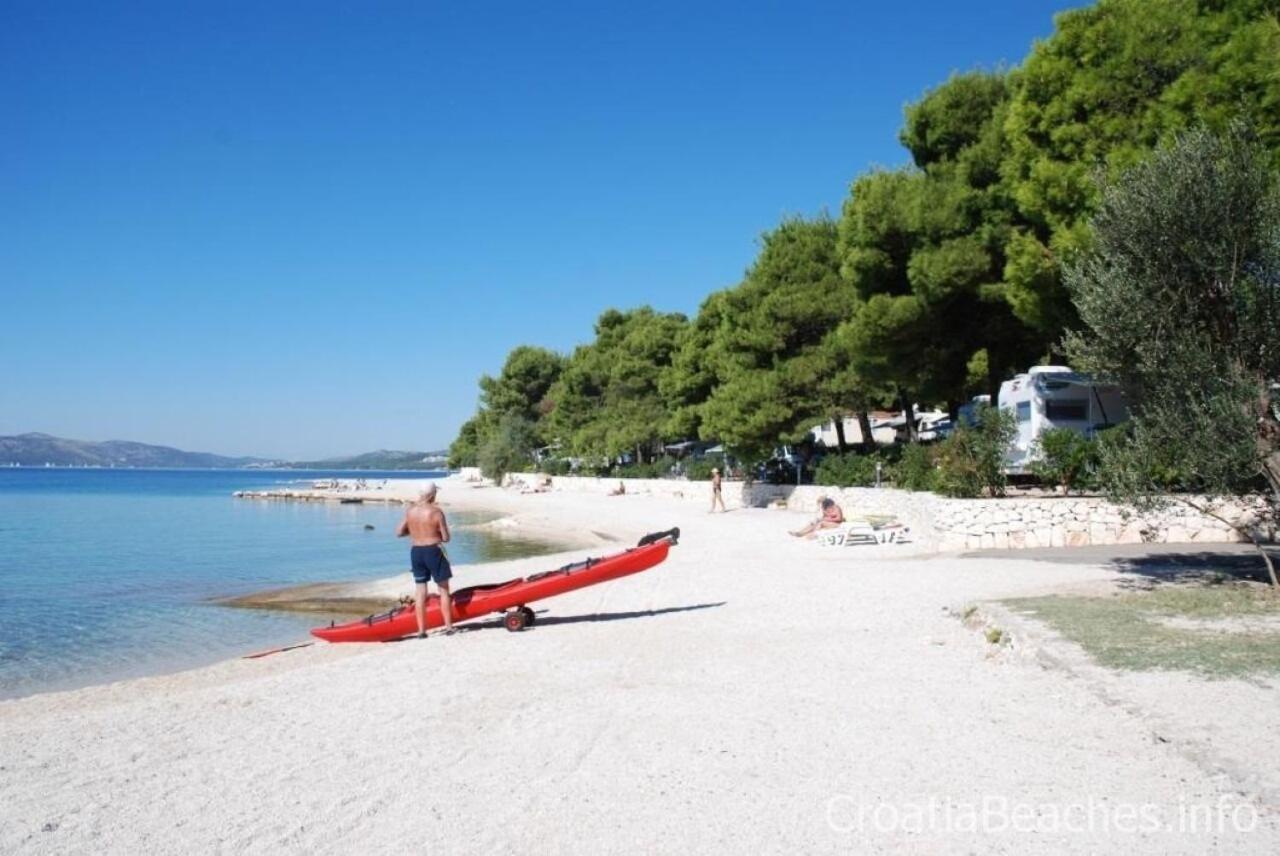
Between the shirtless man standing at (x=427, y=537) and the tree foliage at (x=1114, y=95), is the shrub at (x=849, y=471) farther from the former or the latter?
the shirtless man standing at (x=427, y=537)

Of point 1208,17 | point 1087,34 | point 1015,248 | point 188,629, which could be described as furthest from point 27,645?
point 1208,17

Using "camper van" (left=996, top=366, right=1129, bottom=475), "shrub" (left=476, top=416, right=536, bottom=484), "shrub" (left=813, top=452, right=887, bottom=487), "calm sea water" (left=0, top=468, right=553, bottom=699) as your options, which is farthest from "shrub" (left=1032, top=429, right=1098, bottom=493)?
"shrub" (left=476, top=416, right=536, bottom=484)

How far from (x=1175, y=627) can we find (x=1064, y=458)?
8.78 metres

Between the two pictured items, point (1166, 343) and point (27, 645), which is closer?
point (1166, 343)

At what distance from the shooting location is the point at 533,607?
13117mm

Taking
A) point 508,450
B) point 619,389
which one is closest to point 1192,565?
point 619,389

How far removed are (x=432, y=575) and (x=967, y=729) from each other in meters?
A: 6.50

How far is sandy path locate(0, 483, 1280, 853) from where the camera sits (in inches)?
185

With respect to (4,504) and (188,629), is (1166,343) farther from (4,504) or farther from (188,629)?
(4,504)

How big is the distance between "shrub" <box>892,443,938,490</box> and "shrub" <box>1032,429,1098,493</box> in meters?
2.04

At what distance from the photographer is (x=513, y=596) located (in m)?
11.2

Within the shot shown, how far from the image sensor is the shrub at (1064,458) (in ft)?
53.1

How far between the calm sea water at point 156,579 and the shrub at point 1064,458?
13112 mm

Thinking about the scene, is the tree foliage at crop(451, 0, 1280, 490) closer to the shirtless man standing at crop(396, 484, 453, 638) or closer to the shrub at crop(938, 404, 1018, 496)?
the shrub at crop(938, 404, 1018, 496)
